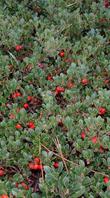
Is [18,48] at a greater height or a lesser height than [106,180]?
greater

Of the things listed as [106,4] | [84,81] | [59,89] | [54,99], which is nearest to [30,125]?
[54,99]

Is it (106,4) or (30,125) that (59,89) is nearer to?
(30,125)

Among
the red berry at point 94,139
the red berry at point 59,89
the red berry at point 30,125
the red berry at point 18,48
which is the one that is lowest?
the red berry at point 94,139

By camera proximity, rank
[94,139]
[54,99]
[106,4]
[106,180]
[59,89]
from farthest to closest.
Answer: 1. [106,4]
2. [59,89]
3. [54,99]
4. [94,139]
5. [106,180]

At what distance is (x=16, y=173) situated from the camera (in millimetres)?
2891

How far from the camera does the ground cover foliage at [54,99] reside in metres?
Result: 2.80

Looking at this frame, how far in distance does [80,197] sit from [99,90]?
1.01 meters

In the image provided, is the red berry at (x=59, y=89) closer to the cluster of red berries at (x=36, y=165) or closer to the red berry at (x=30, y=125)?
the red berry at (x=30, y=125)

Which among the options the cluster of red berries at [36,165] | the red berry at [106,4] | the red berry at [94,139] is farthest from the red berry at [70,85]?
the red berry at [106,4]

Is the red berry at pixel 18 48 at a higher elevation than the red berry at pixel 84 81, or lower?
higher

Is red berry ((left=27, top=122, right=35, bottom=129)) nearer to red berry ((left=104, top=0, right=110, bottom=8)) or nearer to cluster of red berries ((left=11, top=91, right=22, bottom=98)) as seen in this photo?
cluster of red berries ((left=11, top=91, right=22, bottom=98))

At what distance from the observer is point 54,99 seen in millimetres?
3359

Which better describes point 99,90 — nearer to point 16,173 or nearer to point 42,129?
point 42,129

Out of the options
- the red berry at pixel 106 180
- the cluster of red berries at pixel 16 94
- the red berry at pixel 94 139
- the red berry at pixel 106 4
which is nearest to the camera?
the red berry at pixel 106 180
